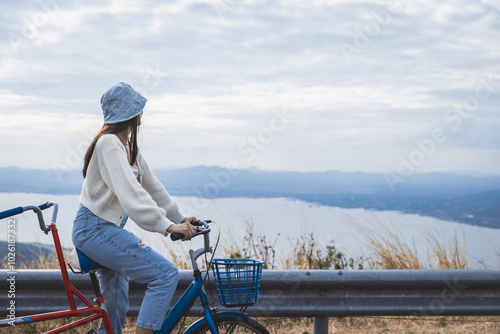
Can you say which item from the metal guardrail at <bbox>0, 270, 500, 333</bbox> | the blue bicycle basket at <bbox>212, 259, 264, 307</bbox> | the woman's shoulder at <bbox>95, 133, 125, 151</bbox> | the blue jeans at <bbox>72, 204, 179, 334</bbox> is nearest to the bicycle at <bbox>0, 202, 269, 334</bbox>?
the blue bicycle basket at <bbox>212, 259, 264, 307</bbox>

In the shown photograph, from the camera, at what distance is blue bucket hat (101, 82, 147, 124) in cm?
310

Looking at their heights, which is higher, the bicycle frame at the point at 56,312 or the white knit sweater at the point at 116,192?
the white knit sweater at the point at 116,192

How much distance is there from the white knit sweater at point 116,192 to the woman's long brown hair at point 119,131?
0.14 ft

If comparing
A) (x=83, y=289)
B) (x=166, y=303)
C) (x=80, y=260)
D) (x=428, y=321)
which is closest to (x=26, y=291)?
(x=83, y=289)

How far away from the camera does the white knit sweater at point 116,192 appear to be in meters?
2.93

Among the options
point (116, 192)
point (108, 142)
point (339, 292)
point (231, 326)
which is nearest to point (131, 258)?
point (116, 192)

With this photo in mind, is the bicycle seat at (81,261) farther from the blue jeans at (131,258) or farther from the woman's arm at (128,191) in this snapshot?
the woman's arm at (128,191)

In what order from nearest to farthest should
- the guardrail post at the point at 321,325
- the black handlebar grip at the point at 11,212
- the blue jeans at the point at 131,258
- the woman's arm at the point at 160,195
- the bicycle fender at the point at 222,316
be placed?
1. the black handlebar grip at the point at 11,212
2. the blue jeans at the point at 131,258
3. the bicycle fender at the point at 222,316
4. the woman's arm at the point at 160,195
5. the guardrail post at the point at 321,325

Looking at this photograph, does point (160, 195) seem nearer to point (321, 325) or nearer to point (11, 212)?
point (11, 212)

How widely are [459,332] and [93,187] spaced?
11.0 ft

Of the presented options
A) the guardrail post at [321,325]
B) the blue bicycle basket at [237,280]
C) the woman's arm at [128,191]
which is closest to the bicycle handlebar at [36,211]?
the woman's arm at [128,191]

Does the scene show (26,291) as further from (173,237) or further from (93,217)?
(173,237)

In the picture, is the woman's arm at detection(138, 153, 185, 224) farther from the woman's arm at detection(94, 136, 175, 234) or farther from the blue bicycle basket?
the blue bicycle basket

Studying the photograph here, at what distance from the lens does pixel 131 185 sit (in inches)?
116
